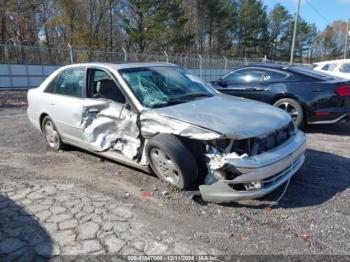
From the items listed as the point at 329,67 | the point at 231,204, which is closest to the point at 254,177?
the point at 231,204

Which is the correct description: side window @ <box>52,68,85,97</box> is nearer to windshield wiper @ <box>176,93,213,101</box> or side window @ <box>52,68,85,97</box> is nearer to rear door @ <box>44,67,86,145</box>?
rear door @ <box>44,67,86,145</box>

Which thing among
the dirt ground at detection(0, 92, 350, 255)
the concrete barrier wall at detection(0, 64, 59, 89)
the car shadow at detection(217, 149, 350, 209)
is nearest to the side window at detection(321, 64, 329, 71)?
the dirt ground at detection(0, 92, 350, 255)

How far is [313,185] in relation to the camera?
4.30 m

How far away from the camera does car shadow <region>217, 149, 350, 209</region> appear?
3820 millimetres

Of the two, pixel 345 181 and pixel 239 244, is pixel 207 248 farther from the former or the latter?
pixel 345 181

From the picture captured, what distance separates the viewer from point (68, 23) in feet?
117

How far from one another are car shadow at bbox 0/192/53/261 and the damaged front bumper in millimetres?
1684

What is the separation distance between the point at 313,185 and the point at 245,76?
439cm

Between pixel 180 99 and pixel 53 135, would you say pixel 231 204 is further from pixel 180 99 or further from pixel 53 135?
pixel 53 135

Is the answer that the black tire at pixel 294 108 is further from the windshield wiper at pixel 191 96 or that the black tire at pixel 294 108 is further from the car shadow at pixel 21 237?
the car shadow at pixel 21 237

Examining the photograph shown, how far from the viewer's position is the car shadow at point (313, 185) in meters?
3.82

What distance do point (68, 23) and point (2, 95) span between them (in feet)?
81.7

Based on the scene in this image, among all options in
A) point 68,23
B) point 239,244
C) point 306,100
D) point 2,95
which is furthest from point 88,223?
point 68,23

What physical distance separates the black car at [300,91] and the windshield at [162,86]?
267cm
